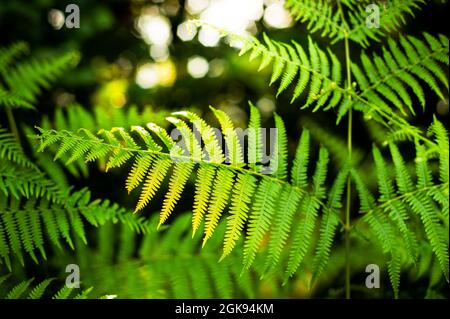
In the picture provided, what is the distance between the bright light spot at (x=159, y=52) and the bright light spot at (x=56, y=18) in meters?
0.65

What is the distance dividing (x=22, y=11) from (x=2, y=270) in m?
1.71

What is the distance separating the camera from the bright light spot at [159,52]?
324cm

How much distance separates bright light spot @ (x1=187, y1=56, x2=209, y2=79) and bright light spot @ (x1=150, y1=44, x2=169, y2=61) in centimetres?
25

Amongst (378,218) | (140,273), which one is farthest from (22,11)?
(378,218)

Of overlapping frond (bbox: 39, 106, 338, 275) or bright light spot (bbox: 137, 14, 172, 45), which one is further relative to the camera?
bright light spot (bbox: 137, 14, 172, 45)

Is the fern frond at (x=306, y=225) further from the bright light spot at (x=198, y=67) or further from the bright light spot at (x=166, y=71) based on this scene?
the bright light spot at (x=166, y=71)

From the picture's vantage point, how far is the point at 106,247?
5.84ft

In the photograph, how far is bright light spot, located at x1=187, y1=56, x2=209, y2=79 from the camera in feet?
9.98

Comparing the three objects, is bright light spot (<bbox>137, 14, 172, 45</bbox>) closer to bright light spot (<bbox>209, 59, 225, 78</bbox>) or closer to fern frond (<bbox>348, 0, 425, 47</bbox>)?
bright light spot (<bbox>209, 59, 225, 78</bbox>)

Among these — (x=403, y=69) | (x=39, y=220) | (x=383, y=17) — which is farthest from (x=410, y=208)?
(x=39, y=220)

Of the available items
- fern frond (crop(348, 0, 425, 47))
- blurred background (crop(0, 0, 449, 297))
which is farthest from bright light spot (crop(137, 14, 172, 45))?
fern frond (crop(348, 0, 425, 47))

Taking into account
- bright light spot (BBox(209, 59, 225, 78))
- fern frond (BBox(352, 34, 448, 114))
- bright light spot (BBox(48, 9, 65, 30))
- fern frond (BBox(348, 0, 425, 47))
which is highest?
bright light spot (BBox(48, 9, 65, 30))

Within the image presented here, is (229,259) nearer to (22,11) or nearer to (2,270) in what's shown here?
(2,270)

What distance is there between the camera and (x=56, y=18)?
292cm
